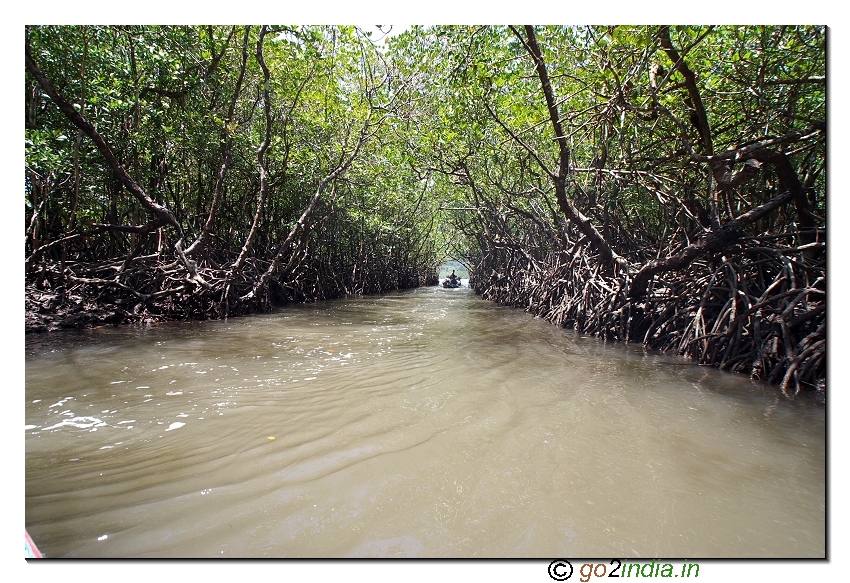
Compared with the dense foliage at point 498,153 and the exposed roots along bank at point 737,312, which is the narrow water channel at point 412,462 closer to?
the exposed roots along bank at point 737,312

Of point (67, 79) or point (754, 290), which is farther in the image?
point (67, 79)

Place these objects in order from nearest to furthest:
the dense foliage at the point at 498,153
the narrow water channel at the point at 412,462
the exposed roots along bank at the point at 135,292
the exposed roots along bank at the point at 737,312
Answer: the narrow water channel at the point at 412,462 < the exposed roots along bank at the point at 737,312 < the dense foliage at the point at 498,153 < the exposed roots along bank at the point at 135,292

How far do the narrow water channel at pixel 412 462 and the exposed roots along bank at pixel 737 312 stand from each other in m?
0.41

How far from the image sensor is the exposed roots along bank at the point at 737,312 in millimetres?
3666

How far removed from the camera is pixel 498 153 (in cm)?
909

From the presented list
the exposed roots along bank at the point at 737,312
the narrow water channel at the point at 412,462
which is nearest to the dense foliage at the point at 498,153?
the exposed roots along bank at the point at 737,312

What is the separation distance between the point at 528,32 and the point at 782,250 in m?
3.39

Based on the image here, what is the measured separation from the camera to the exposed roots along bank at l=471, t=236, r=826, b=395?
3666 millimetres

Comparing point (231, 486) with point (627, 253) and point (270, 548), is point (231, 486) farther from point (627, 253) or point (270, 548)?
point (627, 253)

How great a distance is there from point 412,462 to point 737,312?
4079 millimetres

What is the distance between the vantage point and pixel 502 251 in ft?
53.3

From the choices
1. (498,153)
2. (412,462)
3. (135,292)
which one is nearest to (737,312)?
(412,462)

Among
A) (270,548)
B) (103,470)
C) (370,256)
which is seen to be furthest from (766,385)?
(370,256)

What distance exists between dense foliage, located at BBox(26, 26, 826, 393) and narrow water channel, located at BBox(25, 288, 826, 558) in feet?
5.31
